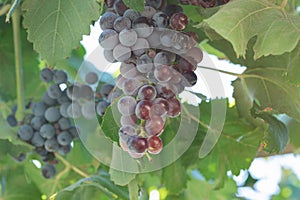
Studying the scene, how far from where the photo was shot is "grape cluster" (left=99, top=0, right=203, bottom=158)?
892 mm

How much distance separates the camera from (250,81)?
121cm

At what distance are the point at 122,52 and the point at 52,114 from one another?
51 centimetres

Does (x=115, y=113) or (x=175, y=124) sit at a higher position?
(x=115, y=113)

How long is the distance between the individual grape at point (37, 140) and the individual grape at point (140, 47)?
523 millimetres

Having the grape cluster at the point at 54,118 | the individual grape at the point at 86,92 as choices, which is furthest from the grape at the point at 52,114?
the individual grape at the point at 86,92

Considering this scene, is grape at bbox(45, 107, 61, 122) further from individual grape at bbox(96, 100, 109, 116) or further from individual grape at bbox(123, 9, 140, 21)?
individual grape at bbox(123, 9, 140, 21)

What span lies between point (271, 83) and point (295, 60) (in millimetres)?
161

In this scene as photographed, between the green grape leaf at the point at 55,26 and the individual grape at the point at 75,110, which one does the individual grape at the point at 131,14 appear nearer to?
the green grape leaf at the point at 55,26

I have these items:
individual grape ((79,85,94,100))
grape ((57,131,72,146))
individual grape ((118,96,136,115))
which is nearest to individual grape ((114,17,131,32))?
individual grape ((118,96,136,115))

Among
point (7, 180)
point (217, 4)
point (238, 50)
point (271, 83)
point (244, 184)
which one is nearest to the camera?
point (238, 50)

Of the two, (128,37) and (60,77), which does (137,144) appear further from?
(60,77)

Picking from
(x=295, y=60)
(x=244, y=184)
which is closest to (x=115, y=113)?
(x=295, y=60)

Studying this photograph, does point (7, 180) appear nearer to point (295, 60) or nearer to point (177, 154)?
point (177, 154)

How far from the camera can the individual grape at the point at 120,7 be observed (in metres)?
0.98
